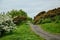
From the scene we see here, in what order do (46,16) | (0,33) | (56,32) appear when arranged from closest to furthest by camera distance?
(56,32)
(0,33)
(46,16)

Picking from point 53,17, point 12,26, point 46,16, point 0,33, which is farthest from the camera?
point 46,16

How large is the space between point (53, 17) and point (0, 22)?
19.9 m

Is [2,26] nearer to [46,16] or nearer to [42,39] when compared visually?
[42,39]

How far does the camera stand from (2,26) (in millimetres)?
38219

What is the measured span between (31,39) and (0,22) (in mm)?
12860

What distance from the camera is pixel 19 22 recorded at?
65.5 m

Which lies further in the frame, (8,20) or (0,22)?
(8,20)

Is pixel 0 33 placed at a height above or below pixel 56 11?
below

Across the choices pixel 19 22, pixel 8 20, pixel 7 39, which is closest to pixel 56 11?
pixel 19 22

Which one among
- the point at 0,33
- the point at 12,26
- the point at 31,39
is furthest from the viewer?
the point at 12,26

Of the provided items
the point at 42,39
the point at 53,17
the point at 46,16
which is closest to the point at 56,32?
the point at 42,39

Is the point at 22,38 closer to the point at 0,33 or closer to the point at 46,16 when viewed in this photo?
the point at 0,33

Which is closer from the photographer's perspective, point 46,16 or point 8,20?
point 8,20

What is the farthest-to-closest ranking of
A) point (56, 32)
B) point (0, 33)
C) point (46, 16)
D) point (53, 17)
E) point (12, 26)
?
point (46, 16) < point (53, 17) < point (12, 26) < point (0, 33) < point (56, 32)
